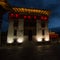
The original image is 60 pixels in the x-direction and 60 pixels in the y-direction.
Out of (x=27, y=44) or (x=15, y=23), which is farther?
(x=15, y=23)

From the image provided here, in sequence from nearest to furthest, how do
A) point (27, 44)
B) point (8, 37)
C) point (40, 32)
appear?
point (27, 44), point (8, 37), point (40, 32)

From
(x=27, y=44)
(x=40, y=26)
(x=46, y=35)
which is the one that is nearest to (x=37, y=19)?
(x=40, y=26)

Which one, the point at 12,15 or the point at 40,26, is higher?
the point at 12,15

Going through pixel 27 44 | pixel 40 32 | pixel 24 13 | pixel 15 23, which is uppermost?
pixel 24 13

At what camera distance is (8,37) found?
62.8 meters

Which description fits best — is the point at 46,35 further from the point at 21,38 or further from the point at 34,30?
the point at 21,38

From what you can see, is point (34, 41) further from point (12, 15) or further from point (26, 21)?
point (12, 15)

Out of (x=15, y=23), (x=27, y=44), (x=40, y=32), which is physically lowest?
(x=27, y=44)

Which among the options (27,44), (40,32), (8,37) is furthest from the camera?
(40,32)

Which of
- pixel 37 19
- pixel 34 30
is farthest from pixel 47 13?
pixel 34 30

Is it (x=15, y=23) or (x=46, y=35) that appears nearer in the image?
(x=15, y=23)

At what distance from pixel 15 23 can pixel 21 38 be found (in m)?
7.43

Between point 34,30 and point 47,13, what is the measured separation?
1083 centimetres

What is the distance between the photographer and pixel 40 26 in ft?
220
